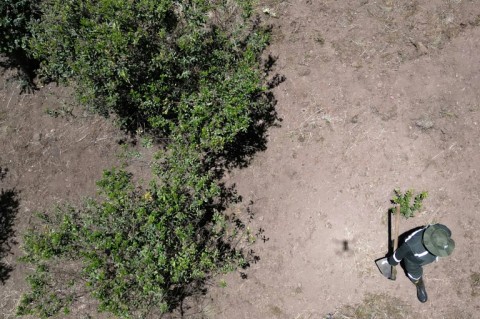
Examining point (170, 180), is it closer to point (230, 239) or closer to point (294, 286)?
point (230, 239)

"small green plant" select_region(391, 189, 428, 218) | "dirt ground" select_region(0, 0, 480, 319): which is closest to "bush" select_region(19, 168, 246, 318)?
"dirt ground" select_region(0, 0, 480, 319)

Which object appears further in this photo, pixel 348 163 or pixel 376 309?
pixel 348 163

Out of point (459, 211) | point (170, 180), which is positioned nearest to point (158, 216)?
point (170, 180)

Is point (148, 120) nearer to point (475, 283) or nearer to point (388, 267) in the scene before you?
point (388, 267)

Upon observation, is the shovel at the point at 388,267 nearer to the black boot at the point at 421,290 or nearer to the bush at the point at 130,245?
the black boot at the point at 421,290

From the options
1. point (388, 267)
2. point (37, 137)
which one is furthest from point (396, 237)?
point (37, 137)
